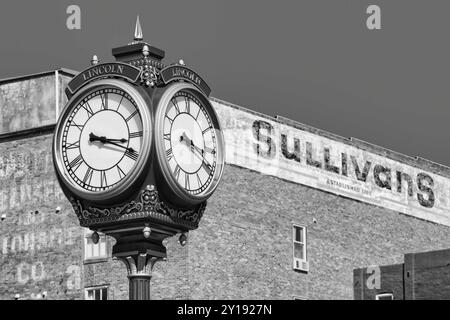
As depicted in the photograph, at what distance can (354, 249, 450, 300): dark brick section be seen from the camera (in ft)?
135

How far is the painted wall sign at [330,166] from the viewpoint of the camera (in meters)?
45.8

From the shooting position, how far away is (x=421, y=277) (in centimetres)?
4181

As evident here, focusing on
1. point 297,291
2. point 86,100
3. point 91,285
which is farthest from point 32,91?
point 86,100

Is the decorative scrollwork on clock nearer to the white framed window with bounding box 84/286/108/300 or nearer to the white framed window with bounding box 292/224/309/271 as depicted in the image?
the white framed window with bounding box 84/286/108/300

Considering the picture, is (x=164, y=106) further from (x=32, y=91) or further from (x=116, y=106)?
(x=32, y=91)

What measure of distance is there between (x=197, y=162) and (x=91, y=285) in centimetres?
2929

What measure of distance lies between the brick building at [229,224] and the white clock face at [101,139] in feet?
90.4

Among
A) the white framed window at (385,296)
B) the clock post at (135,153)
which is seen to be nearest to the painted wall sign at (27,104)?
the white framed window at (385,296)

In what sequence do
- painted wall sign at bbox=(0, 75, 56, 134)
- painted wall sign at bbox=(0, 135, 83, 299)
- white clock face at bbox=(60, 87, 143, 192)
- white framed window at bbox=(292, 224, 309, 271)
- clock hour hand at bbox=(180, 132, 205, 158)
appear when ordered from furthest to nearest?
white framed window at bbox=(292, 224, 309, 271) → painted wall sign at bbox=(0, 75, 56, 134) → painted wall sign at bbox=(0, 135, 83, 299) → clock hour hand at bbox=(180, 132, 205, 158) → white clock face at bbox=(60, 87, 143, 192)

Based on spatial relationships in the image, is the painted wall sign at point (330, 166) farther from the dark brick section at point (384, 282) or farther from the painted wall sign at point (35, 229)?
the painted wall sign at point (35, 229)

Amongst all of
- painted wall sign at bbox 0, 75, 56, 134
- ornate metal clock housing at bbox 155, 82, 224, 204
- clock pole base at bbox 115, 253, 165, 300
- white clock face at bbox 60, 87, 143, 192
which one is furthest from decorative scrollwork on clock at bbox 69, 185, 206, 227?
painted wall sign at bbox 0, 75, 56, 134

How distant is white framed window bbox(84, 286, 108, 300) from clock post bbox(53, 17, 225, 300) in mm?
28680
